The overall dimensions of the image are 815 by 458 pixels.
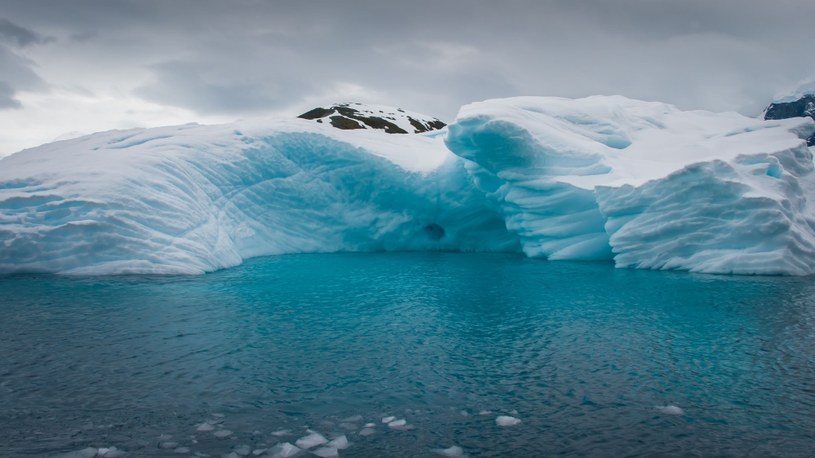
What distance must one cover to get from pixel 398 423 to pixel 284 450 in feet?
2.89

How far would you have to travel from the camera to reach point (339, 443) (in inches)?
153

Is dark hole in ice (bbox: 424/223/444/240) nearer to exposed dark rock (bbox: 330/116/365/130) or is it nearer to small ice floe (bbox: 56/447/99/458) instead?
small ice floe (bbox: 56/447/99/458)

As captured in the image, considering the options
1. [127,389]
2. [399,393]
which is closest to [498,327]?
[399,393]

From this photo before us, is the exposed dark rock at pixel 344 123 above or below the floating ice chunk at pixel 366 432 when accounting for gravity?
above

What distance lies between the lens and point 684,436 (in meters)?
4.00

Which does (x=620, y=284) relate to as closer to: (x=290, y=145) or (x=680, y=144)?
(x=680, y=144)

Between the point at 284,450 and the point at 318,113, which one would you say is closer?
the point at 284,450

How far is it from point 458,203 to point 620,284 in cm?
743

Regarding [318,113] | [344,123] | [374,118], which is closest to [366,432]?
[344,123]

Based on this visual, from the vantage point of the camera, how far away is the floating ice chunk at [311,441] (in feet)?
12.6

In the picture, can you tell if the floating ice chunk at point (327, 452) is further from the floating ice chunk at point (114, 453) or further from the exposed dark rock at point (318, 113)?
the exposed dark rock at point (318, 113)

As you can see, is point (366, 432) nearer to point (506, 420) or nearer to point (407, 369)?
point (506, 420)

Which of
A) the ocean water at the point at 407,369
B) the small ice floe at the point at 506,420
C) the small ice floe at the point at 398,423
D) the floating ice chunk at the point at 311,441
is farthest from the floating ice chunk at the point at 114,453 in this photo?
the small ice floe at the point at 506,420

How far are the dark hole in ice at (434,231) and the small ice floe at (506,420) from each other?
1418cm
